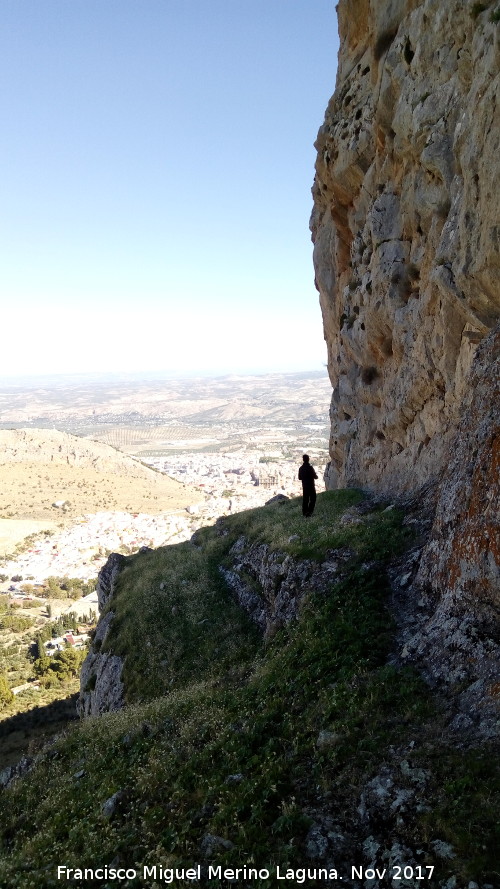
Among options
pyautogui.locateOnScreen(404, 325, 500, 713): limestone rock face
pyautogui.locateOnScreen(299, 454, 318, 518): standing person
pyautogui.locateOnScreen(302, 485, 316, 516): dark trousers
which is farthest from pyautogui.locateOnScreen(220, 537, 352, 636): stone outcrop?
pyautogui.locateOnScreen(404, 325, 500, 713): limestone rock face

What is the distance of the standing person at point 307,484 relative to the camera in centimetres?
1678

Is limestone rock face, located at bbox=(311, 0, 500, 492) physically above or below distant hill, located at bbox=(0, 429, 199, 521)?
above

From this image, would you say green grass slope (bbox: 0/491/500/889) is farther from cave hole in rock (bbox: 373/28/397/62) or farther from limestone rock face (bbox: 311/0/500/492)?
cave hole in rock (bbox: 373/28/397/62)

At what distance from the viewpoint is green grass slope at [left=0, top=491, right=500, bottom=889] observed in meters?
5.38

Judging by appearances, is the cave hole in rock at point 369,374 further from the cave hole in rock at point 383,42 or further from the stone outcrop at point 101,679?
the stone outcrop at point 101,679

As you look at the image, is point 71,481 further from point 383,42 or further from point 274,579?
point 383,42

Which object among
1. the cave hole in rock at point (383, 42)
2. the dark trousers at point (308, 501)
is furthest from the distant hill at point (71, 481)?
the cave hole in rock at point (383, 42)

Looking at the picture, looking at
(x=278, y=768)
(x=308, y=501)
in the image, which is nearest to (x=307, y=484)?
(x=308, y=501)

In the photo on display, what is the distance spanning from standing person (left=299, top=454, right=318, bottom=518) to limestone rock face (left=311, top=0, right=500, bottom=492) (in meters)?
3.57

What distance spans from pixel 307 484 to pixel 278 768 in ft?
36.7

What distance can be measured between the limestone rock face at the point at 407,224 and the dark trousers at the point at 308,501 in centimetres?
348

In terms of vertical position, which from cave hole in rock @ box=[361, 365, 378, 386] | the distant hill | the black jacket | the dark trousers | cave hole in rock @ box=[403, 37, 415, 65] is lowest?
the distant hill

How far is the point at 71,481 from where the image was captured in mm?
129000

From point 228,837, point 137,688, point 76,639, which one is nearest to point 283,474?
point 76,639
